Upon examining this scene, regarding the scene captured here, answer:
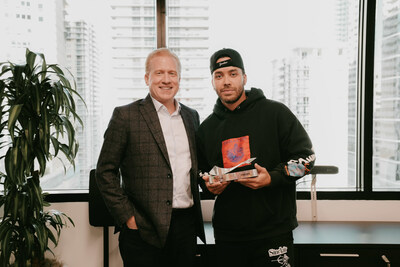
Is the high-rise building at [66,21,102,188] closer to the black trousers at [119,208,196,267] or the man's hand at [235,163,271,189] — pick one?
the black trousers at [119,208,196,267]

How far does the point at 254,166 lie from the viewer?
142cm

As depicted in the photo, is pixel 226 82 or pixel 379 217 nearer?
pixel 226 82

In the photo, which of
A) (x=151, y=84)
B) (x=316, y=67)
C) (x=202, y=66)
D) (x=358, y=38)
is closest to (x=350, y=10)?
(x=358, y=38)

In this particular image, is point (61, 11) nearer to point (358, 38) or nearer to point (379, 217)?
point (358, 38)

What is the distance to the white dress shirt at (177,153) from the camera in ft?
4.84

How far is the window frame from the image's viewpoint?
2375 mm

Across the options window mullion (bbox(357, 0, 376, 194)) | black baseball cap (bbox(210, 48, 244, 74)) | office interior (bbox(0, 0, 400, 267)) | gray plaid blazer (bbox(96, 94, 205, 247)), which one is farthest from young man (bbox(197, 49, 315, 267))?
window mullion (bbox(357, 0, 376, 194))

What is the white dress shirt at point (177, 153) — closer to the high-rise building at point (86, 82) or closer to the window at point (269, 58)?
the window at point (269, 58)

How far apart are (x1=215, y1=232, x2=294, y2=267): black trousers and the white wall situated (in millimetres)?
873

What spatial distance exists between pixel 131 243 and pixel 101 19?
1945 millimetres

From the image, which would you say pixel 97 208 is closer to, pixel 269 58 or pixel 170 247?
pixel 170 247

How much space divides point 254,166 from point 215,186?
0.22 meters

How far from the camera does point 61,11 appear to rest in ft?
8.06

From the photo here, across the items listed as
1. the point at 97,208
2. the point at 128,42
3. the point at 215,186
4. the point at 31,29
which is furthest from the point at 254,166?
the point at 31,29
